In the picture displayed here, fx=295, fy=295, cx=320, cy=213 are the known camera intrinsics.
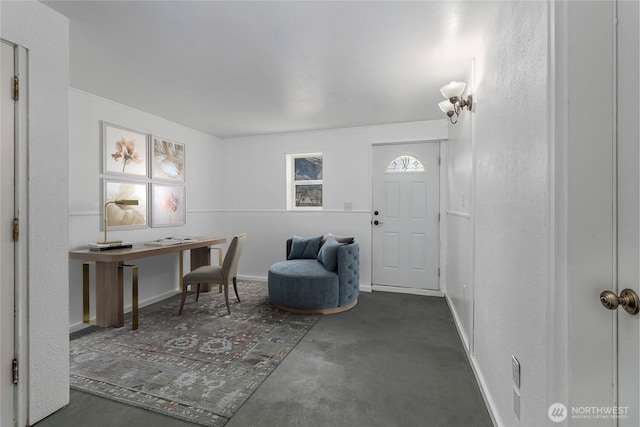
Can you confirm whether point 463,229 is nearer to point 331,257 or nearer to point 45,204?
point 331,257

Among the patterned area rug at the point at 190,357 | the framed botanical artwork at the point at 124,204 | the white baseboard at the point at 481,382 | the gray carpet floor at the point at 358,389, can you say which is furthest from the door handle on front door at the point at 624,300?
the framed botanical artwork at the point at 124,204

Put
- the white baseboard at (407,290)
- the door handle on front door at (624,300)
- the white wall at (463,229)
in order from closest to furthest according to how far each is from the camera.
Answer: the door handle on front door at (624,300), the white wall at (463,229), the white baseboard at (407,290)

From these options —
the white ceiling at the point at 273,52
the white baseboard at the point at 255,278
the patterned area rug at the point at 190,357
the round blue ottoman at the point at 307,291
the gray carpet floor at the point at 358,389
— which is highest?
the white ceiling at the point at 273,52

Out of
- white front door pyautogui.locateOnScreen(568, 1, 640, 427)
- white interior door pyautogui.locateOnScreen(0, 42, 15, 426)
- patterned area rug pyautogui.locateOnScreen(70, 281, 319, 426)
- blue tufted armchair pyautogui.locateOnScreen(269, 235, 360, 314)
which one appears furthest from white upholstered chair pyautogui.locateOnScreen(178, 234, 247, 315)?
white front door pyautogui.locateOnScreen(568, 1, 640, 427)

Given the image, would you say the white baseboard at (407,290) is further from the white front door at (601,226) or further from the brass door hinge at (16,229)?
the brass door hinge at (16,229)

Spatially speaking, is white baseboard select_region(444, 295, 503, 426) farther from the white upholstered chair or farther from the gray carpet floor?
the white upholstered chair

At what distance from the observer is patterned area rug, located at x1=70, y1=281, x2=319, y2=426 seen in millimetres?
1838

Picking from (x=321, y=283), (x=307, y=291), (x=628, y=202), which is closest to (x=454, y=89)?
(x=628, y=202)

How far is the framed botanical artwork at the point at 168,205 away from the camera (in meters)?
3.81

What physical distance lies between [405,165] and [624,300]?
3520mm

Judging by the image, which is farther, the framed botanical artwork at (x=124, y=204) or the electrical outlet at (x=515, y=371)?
the framed botanical artwork at (x=124, y=204)

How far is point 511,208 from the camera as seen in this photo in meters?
1.39

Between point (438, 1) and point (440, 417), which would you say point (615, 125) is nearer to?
point (438, 1)

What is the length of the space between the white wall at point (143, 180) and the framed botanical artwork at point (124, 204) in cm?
8
